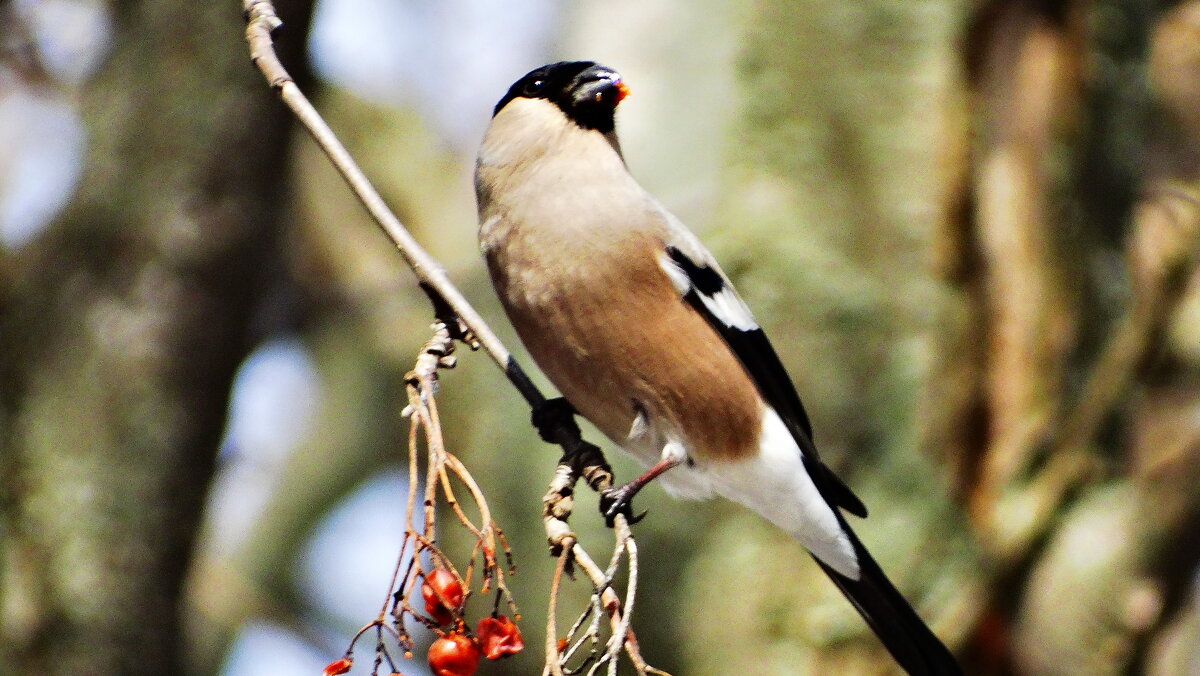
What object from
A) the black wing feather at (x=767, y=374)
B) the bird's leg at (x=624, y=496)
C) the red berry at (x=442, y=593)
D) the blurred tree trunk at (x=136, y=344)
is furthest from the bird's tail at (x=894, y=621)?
the blurred tree trunk at (x=136, y=344)

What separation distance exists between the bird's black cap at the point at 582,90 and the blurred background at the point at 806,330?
982 mm

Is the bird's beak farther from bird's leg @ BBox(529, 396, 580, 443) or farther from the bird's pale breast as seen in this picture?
bird's leg @ BBox(529, 396, 580, 443)

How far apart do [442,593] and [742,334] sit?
4.23 feet

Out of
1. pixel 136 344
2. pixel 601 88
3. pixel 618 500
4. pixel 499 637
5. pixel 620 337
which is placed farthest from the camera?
pixel 136 344

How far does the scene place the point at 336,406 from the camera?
19.9 ft

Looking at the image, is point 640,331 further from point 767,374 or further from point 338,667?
point 338,667

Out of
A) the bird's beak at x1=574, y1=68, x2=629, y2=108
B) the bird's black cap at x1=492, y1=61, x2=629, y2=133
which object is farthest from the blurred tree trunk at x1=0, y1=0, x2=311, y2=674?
the bird's beak at x1=574, y1=68, x2=629, y2=108

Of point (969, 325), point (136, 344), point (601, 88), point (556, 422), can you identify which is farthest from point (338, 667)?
point (969, 325)

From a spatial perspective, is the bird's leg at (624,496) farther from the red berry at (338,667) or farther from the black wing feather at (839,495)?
the red berry at (338,667)

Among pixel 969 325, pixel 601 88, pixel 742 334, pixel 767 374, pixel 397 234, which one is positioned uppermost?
pixel 601 88

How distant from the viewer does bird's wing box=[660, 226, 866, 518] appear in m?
2.80

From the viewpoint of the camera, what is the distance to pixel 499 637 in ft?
6.21

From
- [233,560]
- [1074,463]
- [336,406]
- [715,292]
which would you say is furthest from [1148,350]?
[233,560]

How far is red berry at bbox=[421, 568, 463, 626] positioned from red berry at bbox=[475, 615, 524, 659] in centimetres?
6
